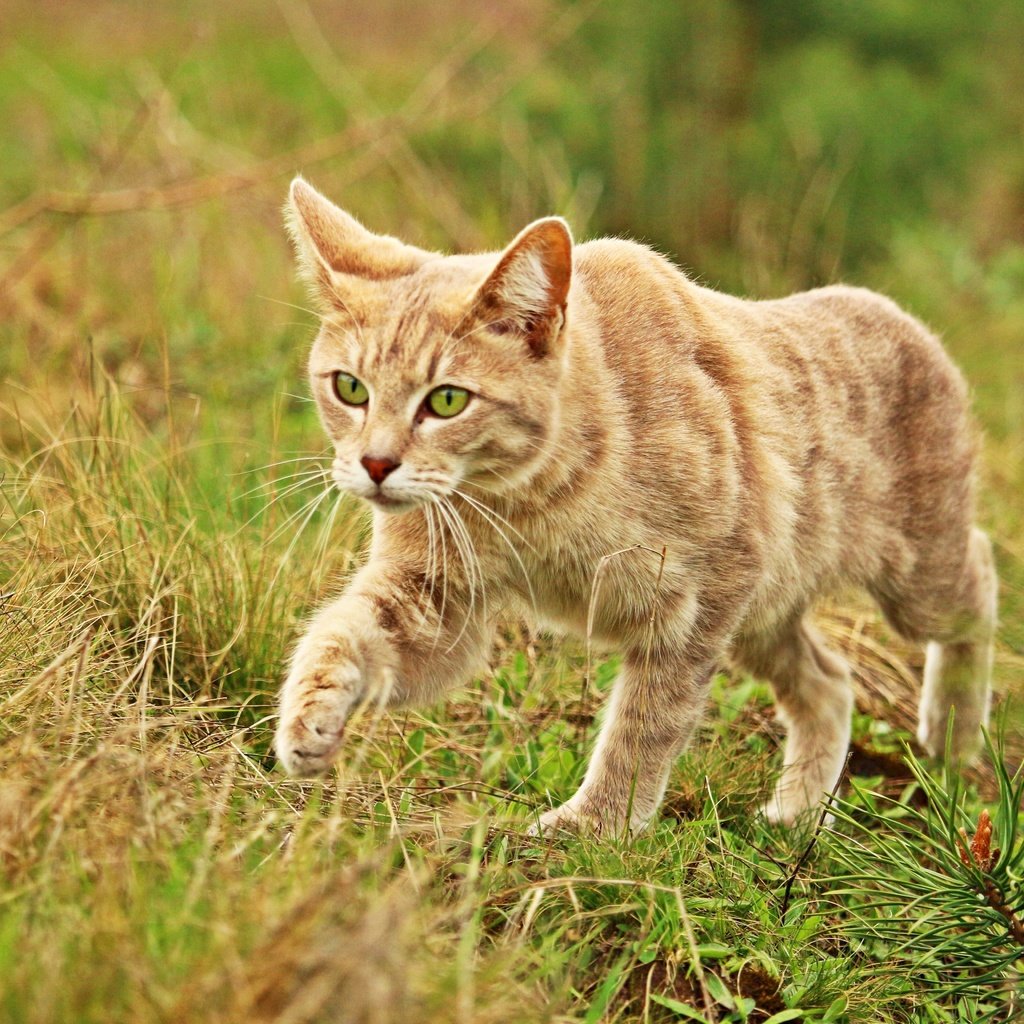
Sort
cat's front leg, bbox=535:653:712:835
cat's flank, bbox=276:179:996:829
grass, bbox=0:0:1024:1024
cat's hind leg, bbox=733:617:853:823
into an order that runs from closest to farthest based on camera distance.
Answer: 1. grass, bbox=0:0:1024:1024
2. cat's flank, bbox=276:179:996:829
3. cat's front leg, bbox=535:653:712:835
4. cat's hind leg, bbox=733:617:853:823

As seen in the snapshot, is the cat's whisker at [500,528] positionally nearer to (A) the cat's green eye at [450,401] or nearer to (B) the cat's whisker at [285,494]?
(A) the cat's green eye at [450,401]

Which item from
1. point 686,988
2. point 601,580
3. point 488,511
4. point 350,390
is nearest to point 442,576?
point 488,511

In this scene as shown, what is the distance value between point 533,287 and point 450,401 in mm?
311

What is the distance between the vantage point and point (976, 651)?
415 centimetres

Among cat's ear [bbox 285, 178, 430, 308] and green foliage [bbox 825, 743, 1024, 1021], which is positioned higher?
cat's ear [bbox 285, 178, 430, 308]

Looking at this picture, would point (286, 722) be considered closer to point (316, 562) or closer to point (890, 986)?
point (316, 562)

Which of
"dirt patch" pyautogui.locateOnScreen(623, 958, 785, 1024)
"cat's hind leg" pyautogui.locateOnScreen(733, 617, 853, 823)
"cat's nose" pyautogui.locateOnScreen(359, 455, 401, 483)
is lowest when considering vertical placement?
"cat's hind leg" pyautogui.locateOnScreen(733, 617, 853, 823)

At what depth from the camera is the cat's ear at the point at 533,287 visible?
110 inches

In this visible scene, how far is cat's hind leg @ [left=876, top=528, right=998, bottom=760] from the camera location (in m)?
4.03

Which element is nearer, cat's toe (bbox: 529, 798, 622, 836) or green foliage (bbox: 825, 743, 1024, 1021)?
green foliage (bbox: 825, 743, 1024, 1021)

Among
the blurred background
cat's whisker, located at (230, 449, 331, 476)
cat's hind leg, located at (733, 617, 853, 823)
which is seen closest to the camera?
cat's whisker, located at (230, 449, 331, 476)

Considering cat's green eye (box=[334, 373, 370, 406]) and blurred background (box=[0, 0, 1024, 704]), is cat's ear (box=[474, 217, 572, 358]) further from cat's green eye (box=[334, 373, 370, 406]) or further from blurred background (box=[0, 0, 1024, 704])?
blurred background (box=[0, 0, 1024, 704])

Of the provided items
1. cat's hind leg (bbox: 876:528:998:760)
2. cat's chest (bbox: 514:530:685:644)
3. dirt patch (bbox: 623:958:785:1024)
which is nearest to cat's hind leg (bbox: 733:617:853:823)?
cat's hind leg (bbox: 876:528:998:760)

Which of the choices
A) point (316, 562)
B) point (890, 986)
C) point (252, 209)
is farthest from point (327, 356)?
point (252, 209)
